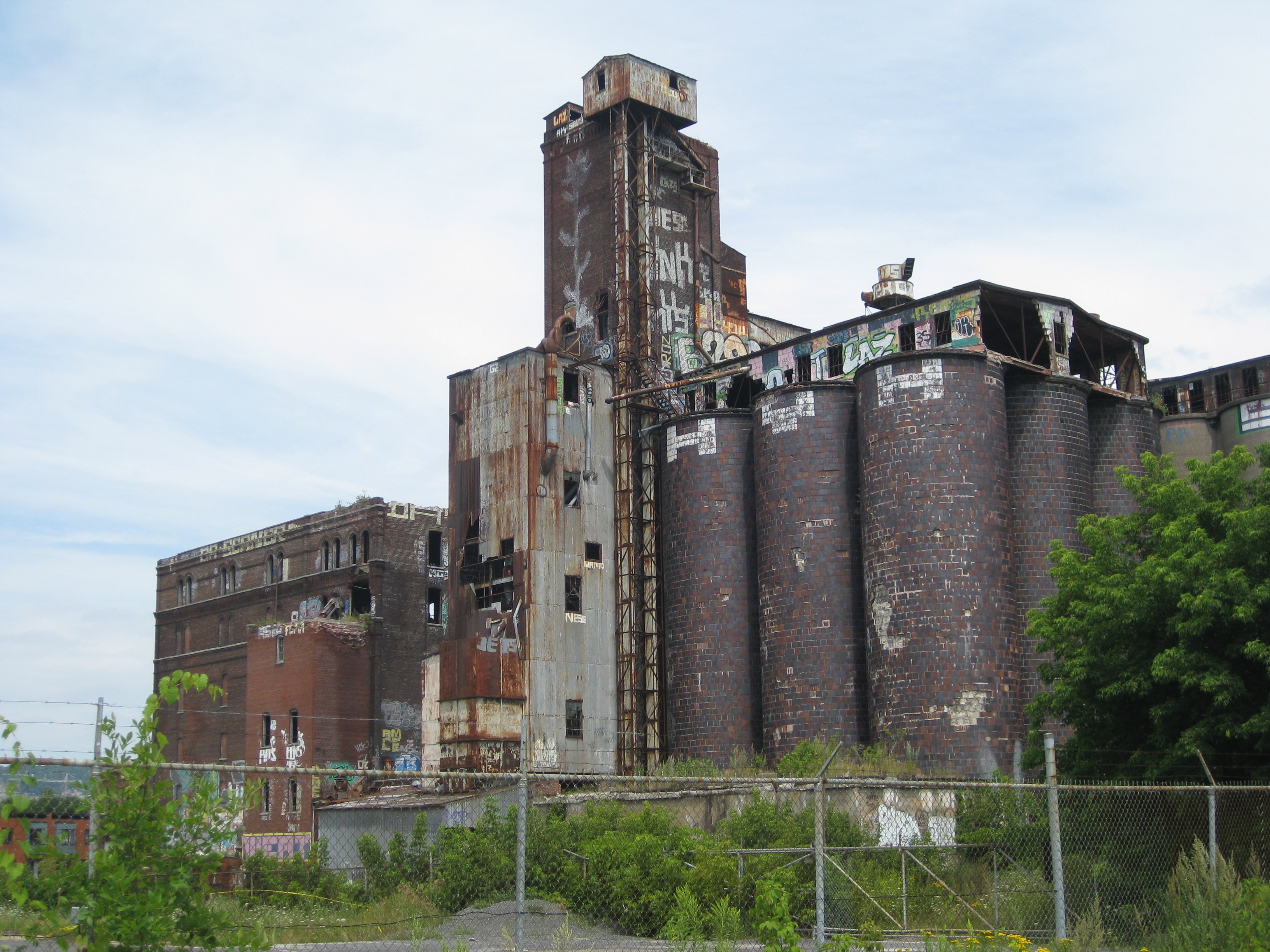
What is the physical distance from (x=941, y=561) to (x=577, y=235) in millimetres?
20742

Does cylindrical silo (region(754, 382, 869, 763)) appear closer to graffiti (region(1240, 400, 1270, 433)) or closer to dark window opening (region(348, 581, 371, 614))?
graffiti (region(1240, 400, 1270, 433))

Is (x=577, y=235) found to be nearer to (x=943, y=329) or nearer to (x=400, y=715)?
(x=943, y=329)

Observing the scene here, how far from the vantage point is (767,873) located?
18375mm

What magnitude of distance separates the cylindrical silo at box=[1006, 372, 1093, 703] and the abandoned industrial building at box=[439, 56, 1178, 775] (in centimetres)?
7

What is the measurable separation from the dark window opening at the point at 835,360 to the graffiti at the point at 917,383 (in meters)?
3.98

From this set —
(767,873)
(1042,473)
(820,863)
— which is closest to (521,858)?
(820,863)

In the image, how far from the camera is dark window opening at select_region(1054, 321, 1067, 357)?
129 feet

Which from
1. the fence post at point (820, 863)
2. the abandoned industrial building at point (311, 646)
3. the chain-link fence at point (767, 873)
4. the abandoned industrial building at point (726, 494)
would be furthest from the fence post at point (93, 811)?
the abandoned industrial building at point (311, 646)

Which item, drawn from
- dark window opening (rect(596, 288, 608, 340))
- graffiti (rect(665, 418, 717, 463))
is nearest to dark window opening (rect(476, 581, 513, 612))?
graffiti (rect(665, 418, 717, 463))

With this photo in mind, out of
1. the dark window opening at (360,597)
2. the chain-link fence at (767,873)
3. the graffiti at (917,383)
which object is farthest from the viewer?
the dark window opening at (360,597)

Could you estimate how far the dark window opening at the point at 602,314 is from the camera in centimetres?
4681

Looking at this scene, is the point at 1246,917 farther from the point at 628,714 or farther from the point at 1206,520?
the point at 628,714

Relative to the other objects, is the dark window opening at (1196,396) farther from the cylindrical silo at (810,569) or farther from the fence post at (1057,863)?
the fence post at (1057,863)

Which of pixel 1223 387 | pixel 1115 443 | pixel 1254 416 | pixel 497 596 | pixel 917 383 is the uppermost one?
pixel 1223 387
